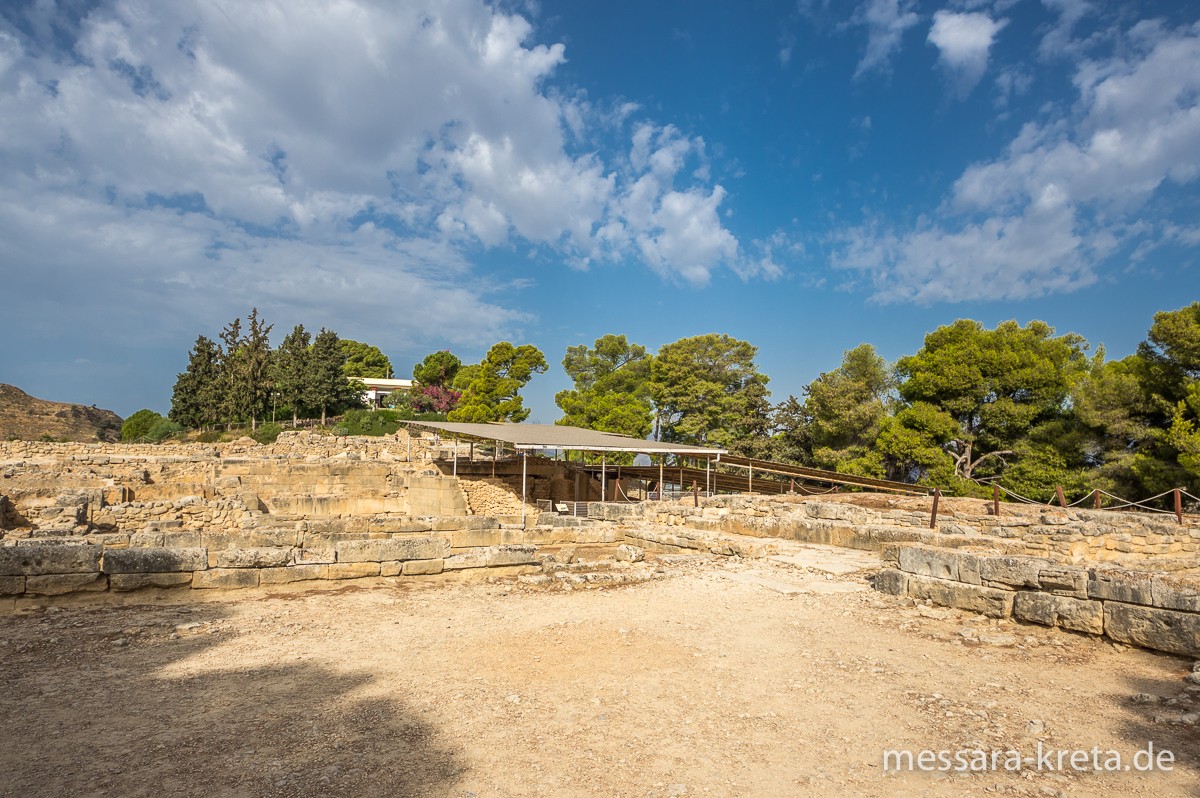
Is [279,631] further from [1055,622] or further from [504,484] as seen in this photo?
[504,484]

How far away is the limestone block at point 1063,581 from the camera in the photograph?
6061 millimetres

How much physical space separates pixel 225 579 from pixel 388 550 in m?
1.93

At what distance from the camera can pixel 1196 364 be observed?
1728cm

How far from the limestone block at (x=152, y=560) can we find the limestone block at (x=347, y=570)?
1.36 m

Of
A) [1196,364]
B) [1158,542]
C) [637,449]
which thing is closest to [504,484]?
[637,449]

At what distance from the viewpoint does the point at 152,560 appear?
22.9 ft

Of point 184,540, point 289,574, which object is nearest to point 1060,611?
point 289,574

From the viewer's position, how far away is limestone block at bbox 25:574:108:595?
646 centimetres

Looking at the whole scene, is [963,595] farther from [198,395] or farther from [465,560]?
[198,395]

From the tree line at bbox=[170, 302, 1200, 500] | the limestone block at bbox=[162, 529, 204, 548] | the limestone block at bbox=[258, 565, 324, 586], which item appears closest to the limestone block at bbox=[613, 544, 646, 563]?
the limestone block at bbox=[258, 565, 324, 586]

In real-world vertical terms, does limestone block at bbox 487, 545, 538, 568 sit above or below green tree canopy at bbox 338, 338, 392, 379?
below

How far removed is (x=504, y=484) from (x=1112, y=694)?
729 inches

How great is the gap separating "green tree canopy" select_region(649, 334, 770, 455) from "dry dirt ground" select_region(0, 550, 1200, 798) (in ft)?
83.4

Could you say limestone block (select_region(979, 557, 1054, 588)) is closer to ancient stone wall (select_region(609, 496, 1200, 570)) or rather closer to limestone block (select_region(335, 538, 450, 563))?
ancient stone wall (select_region(609, 496, 1200, 570))
